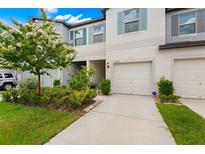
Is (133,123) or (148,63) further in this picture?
(148,63)

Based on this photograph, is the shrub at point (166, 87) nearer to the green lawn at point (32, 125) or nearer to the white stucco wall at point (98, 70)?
the green lawn at point (32, 125)

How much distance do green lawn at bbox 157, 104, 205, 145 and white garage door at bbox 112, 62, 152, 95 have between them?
4.49 m

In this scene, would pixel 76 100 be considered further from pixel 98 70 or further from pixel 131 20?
pixel 98 70

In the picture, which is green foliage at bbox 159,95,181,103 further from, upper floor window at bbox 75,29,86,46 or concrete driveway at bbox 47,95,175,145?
upper floor window at bbox 75,29,86,46

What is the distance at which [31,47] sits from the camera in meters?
6.78

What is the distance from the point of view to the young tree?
6.77 meters

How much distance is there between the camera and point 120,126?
4781 millimetres

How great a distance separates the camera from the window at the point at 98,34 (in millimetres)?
13828

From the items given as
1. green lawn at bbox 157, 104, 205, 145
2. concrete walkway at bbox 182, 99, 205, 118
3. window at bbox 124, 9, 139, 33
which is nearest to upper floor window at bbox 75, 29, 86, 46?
window at bbox 124, 9, 139, 33

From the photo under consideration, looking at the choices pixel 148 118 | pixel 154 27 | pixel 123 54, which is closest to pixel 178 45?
pixel 154 27

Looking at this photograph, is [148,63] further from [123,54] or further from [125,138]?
[125,138]

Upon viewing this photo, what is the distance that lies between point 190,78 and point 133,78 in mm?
3561

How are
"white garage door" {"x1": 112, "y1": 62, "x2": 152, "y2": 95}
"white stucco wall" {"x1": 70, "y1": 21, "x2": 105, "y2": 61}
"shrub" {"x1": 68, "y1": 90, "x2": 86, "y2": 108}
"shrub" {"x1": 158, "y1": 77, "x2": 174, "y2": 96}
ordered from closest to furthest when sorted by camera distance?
1. "shrub" {"x1": 68, "y1": 90, "x2": 86, "y2": 108}
2. "shrub" {"x1": 158, "y1": 77, "x2": 174, "y2": 96}
3. "white garage door" {"x1": 112, "y1": 62, "x2": 152, "y2": 95}
4. "white stucco wall" {"x1": 70, "y1": 21, "x2": 105, "y2": 61}
